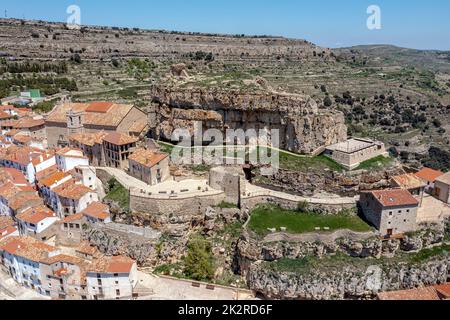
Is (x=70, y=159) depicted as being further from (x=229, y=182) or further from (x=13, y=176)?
(x=229, y=182)

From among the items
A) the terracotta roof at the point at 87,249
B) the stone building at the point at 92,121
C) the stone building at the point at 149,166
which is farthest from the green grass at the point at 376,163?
the stone building at the point at 92,121

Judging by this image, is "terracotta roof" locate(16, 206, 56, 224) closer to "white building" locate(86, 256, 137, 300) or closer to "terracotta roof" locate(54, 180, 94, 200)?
"terracotta roof" locate(54, 180, 94, 200)

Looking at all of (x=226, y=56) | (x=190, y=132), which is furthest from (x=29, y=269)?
(x=226, y=56)


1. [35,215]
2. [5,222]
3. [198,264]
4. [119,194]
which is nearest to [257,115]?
[119,194]

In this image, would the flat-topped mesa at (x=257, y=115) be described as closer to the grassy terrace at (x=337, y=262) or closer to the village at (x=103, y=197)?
the village at (x=103, y=197)

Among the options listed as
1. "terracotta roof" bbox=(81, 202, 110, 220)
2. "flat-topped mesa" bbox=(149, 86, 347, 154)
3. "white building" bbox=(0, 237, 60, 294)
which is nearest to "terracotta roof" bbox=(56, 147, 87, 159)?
"terracotta roof" bbox=(81, 202, 110, 220)
